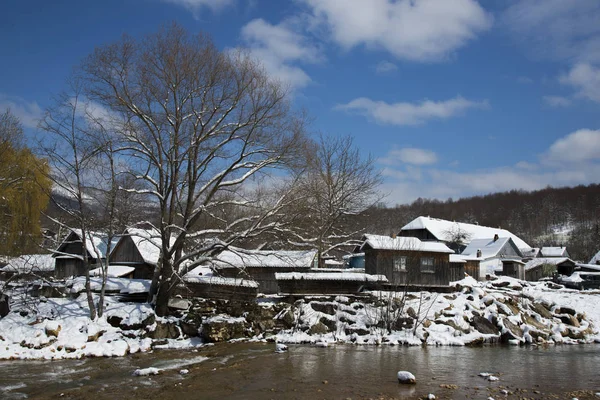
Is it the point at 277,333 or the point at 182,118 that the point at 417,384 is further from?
the point at 182,118

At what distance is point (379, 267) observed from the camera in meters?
30.3

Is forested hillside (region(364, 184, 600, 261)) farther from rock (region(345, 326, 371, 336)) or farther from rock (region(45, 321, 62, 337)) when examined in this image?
rock (region(45, 321, 62, 337))

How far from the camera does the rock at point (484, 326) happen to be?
2317 cm

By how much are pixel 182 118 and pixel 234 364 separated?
416 inches

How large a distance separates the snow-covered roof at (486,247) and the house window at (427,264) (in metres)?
31.4

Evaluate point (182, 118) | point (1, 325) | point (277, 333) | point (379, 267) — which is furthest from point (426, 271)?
point (1, 325)

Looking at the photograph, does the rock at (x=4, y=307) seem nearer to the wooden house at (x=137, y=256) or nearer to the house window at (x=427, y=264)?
the wooden house at (x=137, y=256)

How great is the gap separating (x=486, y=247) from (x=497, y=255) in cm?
281

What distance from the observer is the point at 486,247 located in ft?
206

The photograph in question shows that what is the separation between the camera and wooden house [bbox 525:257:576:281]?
5325 cm

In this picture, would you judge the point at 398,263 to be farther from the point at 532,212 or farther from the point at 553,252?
the point at 532,212

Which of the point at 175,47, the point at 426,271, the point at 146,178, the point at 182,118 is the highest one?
the point at 175,47

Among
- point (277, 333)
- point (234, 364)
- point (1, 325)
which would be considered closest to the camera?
point (234, 364)

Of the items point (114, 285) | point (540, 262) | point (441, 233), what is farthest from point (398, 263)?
point (441, 233)
